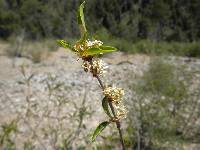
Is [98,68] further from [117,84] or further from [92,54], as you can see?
[117,84]

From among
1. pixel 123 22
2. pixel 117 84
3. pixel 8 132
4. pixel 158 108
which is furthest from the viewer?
pixel 123 22

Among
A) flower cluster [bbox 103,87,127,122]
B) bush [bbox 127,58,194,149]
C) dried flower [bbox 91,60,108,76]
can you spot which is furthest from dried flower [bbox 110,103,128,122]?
bush [bbox 127,58,194,149]

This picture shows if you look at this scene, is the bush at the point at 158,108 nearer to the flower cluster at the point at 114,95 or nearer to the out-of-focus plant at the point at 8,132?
the out-of-focus plant at the point at 8,132

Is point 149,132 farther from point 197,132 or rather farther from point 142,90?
point 197,132

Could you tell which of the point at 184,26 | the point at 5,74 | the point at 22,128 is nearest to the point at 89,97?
the point at 22,128

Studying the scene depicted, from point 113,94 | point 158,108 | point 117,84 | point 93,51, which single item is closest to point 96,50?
point 93,51

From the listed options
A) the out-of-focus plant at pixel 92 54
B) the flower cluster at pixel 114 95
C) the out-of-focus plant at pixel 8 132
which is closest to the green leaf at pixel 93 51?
the out-of-focus plant at pixel 92 54

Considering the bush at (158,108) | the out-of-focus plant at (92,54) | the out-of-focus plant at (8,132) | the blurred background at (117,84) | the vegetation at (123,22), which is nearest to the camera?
the out-of-focus plant at (92,54)
